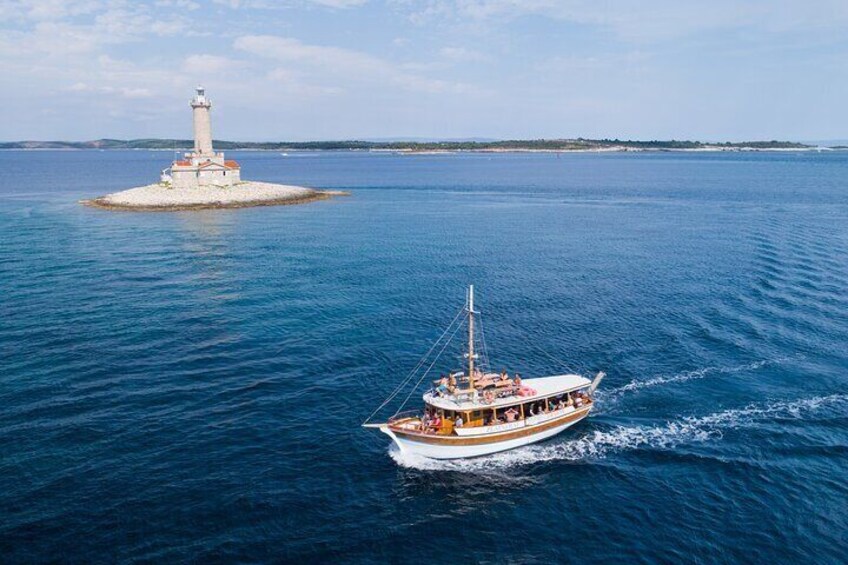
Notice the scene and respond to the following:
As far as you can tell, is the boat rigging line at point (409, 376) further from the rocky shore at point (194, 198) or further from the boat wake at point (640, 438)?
the rocky shore at point (194, 198)

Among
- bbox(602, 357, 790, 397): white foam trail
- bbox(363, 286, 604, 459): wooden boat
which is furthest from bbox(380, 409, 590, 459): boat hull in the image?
bbox(602, 357, 790, 397): white foam trail

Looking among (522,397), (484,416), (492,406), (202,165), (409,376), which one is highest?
(202,165)

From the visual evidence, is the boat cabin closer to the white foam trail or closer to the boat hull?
the boat hull

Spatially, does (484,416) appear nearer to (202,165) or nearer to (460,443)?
(460,443)

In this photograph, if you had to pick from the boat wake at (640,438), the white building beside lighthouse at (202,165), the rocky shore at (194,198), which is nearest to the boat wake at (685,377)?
the boat wake at (640,438)

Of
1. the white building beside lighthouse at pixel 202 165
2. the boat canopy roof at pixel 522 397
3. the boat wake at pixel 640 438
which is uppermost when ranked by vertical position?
the white building beside lighthouse at pixel 202 165

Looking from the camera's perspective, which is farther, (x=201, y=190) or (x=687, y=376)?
(x=201, y=190)

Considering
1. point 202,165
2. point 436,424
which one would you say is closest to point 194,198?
point 202,165
